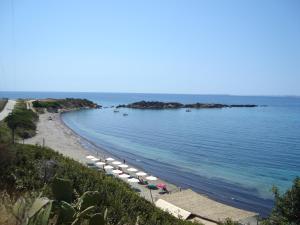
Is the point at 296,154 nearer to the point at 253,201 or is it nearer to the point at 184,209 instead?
the point at 253,201

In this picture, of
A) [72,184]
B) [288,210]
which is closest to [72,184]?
[72,184]

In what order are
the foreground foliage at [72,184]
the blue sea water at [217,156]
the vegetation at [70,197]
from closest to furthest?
1. the vegetation at [70,197]
2. the foreground foliage at [72,184]
3. the blue sea water at [217,156]

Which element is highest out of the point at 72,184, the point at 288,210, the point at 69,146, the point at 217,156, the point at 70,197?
the point at 70,197

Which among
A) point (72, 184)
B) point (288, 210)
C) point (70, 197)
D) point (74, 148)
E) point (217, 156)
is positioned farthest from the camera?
point (74, 148)

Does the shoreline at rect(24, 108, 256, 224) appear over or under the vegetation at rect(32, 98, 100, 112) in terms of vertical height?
under

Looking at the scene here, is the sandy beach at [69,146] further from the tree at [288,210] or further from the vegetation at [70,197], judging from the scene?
the vegetation at [70,197]

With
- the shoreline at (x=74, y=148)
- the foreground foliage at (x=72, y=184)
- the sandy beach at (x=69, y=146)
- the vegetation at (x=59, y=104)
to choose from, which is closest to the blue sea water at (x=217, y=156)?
the shoreline at (x=74, y=148)

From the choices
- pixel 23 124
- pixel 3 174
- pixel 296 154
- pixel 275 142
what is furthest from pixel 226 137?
pixel 3 174

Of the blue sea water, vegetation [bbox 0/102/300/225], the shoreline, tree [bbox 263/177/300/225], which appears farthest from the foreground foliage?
the blue sea water

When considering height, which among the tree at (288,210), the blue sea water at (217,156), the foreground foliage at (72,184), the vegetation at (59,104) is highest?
the foreground foliage at (72,184)

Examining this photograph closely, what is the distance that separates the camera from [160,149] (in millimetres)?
57000

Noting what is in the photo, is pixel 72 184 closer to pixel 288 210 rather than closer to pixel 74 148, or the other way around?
pixel 288 210

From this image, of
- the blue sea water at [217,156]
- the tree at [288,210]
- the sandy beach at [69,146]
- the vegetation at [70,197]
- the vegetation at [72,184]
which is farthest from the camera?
the sandy beach at [69,146]

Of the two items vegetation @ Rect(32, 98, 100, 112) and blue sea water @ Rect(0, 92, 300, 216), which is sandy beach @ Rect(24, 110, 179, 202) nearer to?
blue sea water @ Rect(0, 92, 300, 216)
